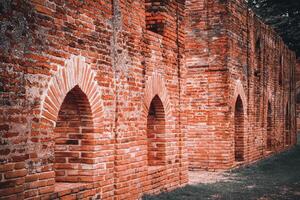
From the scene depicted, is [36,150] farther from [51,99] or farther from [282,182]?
[282,182]

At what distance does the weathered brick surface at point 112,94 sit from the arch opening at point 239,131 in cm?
52

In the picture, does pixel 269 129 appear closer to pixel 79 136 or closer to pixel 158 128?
pixel 158 128

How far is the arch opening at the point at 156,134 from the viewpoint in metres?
8.43

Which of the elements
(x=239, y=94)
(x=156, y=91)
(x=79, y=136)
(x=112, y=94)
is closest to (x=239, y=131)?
(x=239, y=94)

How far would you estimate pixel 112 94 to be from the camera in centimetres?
666

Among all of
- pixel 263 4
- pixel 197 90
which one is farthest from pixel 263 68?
pixel 263 4

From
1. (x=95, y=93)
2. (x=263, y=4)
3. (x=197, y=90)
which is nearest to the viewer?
(x=95, y=93)

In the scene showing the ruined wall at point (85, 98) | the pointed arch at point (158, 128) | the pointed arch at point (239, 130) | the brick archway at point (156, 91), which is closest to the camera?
the ruined wall at point (85, 98)

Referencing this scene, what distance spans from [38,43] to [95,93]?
139 cm

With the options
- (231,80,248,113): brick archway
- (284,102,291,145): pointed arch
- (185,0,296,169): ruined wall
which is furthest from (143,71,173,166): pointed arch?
(284,102,291,145): pointed arch

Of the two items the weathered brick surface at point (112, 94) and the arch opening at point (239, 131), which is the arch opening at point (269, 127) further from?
the weathered brick surface at point (112, 94)

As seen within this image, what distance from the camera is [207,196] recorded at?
328 inches

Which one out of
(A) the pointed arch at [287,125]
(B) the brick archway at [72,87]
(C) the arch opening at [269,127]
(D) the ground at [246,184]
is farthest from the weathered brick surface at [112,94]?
(A) the pointed arch at [287,125]

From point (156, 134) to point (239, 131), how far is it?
5.45 meters
